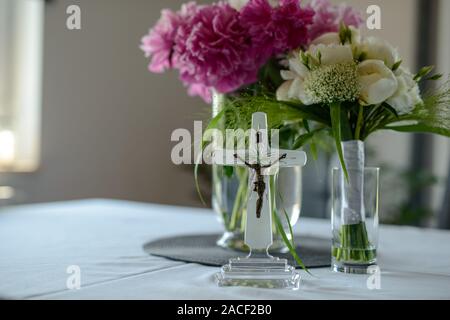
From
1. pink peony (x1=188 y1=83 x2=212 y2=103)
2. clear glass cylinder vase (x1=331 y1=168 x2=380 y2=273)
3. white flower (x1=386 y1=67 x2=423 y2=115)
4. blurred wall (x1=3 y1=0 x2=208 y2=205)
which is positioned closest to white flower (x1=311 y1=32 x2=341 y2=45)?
white flower (x1=386 y1=67 x2=423 y2=115)

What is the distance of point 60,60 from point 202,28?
2.70 m

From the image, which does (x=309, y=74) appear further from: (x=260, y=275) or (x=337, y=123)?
(x=260, y=275)

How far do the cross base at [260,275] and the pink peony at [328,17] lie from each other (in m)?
0.48

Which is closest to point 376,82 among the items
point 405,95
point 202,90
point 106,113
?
point 405,95

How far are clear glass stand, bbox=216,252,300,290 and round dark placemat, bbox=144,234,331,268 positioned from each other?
17cm

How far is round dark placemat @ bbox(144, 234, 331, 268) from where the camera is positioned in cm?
103

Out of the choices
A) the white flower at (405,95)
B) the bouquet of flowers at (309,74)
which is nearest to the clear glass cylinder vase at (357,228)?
the bouquet of flowers at (309,74)

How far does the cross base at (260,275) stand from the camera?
2.66ft

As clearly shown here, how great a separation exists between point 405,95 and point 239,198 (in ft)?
1.40

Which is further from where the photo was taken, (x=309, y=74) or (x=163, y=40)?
(x=163, y=40)

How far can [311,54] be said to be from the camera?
0.89 meters

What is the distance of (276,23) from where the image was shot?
104 cm

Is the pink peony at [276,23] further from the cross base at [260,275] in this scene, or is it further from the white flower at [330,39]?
the cross base at [260,275]

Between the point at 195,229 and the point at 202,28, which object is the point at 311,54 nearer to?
the point at 202,28
